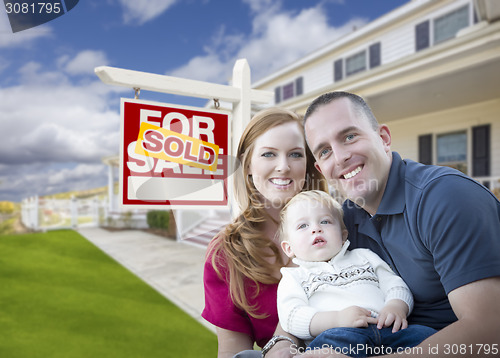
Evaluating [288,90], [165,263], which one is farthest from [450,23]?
[165,263]

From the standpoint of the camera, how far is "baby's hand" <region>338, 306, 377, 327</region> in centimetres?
130

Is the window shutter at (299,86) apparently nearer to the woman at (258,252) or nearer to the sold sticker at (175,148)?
the sold sticker at (175,148)

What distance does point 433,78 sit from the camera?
6734 millimetres

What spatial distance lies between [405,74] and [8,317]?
7.59 m

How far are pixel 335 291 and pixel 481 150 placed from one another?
836 centimetres

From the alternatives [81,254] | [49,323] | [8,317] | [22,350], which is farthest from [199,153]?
[81,254]

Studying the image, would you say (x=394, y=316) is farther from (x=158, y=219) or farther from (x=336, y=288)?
(x=158, y=219)

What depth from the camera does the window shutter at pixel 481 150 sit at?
26.7 feet

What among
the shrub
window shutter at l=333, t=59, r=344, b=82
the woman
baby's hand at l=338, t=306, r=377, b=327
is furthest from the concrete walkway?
window shutter at l=333, t=59, r=344, b=82

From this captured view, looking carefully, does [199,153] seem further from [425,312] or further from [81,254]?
[81,254]

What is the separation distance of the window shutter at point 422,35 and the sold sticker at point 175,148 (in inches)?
391

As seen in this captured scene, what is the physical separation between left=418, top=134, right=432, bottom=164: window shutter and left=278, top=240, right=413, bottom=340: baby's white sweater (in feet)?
27.9

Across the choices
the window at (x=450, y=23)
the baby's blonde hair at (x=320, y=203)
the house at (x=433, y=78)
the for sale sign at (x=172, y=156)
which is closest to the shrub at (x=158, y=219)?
the house at (x=433, y=78)

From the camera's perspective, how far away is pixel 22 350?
436 cm
